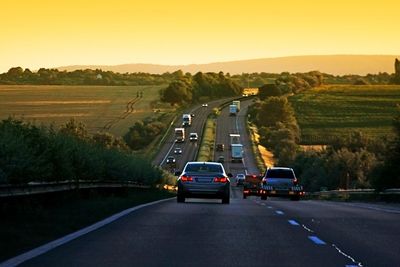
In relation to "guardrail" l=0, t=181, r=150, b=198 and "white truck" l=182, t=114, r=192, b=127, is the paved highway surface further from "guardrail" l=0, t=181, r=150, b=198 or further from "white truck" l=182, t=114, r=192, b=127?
"white truck" l=182, t=114, r=192, b=127

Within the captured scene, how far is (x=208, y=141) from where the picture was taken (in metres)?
140

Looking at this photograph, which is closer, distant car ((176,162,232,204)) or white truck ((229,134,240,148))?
distant car ((176,162,232,204))

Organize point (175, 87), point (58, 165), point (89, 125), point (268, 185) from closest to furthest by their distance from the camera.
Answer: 1. point (58, 165)
2. point (268, 185)
3. point (89, 125)
4. point (175, 87)

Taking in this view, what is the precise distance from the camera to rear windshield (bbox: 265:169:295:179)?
48.0 m

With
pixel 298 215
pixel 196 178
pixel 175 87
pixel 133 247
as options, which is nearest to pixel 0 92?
pixel 175 87

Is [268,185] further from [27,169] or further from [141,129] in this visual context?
[141,129]

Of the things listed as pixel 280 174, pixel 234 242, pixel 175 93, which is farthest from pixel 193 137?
pixel 234 242

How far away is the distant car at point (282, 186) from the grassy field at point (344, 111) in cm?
8451

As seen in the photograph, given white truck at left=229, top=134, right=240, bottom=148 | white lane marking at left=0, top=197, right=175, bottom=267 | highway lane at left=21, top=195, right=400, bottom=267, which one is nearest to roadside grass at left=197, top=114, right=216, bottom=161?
white truck at left=229, top=134, right=240, bottom=148

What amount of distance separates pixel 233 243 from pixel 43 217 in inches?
252

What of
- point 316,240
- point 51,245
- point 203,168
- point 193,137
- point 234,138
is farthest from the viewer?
point 193,137

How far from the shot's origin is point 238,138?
5595 inches

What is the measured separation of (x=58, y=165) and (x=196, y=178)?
8868 mm

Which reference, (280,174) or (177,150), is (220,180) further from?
(177,150)
